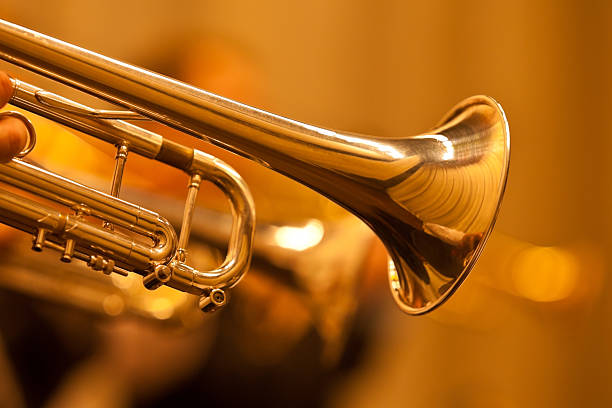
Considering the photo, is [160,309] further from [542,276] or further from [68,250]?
[542,276]

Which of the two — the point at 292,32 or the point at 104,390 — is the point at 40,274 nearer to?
the point at 104,390

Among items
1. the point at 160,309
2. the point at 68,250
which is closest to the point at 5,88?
the point at 68,250

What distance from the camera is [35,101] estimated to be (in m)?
0.63

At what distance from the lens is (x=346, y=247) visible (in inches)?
44.3

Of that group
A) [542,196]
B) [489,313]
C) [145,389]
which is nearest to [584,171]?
[542,196]

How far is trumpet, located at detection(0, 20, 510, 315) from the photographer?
0.59m

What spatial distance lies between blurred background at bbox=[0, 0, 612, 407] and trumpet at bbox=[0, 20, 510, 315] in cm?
28

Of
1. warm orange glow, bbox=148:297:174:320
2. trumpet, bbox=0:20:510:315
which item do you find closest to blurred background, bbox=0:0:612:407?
warm orange glow, bbox=148:297:174:320

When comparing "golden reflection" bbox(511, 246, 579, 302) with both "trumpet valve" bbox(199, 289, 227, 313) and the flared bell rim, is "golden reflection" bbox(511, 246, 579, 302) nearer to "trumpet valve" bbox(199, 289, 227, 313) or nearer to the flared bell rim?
the flared bell rim

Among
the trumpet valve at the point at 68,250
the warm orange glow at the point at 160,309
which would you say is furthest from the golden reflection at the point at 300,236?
the trumpet valve at the point at 68,250

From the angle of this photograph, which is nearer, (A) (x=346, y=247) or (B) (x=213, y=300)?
(B) (x=213, y=300)

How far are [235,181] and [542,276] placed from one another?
93cm

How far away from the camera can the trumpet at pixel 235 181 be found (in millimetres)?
592

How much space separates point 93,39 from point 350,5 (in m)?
0.71
